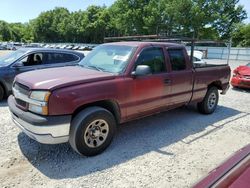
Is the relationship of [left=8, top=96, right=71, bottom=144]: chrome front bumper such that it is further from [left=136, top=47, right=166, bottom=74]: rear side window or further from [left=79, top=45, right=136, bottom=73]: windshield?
[left=136, top=47, right=166, bottom=74]: rear side window

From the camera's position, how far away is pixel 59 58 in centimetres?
763

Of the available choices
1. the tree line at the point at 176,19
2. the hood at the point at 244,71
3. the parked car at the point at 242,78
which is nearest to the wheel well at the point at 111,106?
the parked car at the point at 242,78

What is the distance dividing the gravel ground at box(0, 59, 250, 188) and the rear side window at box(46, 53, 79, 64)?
2565 millimetres

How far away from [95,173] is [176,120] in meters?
2.90

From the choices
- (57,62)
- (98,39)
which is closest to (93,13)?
(98,39)

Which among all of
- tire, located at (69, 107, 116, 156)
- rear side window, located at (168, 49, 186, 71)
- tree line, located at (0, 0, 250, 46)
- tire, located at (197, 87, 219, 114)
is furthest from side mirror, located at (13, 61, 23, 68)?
tree line, located at (0, 0, 250, 46)

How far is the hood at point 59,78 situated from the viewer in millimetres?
3367

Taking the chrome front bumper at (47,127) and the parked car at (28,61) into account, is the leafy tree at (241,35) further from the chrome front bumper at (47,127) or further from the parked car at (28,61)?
the chrome front bumper at (47,127)

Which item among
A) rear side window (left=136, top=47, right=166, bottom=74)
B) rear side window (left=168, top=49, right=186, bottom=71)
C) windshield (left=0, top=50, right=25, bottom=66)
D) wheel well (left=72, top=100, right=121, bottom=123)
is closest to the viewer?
wheel well (left=72, top=100, right=121, bottom=123)

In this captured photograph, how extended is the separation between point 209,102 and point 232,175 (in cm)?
480

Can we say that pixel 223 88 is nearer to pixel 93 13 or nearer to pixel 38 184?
pixel 38 184

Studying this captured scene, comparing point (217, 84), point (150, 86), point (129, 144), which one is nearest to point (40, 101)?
point (129, 144)

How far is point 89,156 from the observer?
3732mm

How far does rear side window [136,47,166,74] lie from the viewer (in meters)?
4.38
